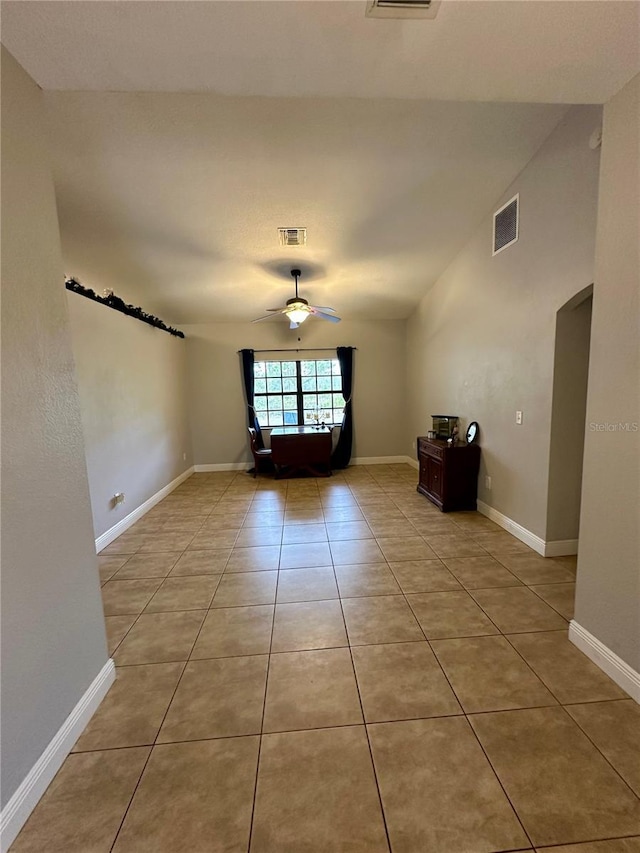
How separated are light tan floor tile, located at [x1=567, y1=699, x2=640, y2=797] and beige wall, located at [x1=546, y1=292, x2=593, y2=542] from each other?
1.45 m

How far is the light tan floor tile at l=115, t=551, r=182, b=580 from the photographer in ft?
9.00

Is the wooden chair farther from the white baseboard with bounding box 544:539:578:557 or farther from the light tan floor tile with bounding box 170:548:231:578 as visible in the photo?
the white baseboard with bounding box 544:539:578:557

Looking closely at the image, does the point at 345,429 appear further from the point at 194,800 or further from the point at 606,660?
the point at 194,800

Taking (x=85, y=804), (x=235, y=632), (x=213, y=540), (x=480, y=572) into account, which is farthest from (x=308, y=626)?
(x=213, y=540)

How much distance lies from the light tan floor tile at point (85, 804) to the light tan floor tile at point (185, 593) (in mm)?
954

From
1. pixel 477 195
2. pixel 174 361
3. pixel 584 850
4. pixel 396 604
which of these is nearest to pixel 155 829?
pixel 584 850

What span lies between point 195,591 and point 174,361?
387 cm

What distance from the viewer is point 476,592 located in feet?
7.77

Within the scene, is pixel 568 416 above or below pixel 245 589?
above

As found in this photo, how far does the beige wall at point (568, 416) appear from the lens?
262cm

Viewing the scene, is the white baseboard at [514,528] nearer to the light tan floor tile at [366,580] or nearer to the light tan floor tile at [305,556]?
the light tan floor tile at [366,580]

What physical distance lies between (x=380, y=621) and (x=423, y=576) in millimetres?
640

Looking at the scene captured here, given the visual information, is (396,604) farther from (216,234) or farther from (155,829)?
(216,234)

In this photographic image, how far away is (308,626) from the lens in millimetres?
2078
